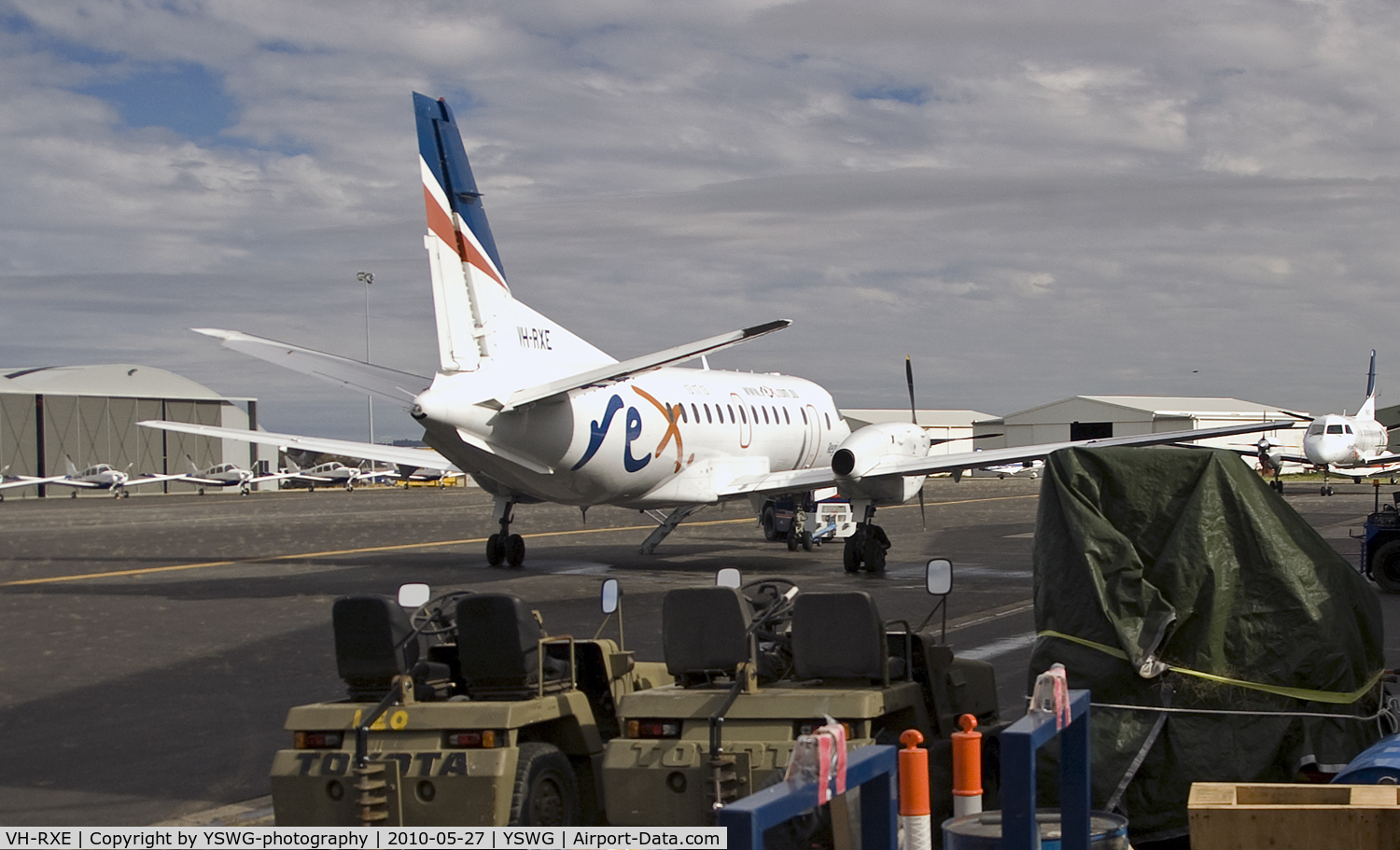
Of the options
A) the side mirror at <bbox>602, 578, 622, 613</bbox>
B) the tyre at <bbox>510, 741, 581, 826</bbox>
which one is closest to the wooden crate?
the tyre at <bbox>510, 741, 581, 826</bbox>

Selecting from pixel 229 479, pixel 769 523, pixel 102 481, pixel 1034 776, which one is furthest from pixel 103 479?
pixel 1034 776

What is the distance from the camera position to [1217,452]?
6457 millimetres

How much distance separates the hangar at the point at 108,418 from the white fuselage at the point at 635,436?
202ft

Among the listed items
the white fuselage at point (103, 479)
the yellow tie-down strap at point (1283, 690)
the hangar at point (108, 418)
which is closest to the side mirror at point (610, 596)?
the yellow tie-down strap at point (1283, 690)

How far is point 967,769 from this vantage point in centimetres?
405

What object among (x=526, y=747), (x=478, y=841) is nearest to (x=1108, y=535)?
(x=526, y=747)

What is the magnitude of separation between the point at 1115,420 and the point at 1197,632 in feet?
253

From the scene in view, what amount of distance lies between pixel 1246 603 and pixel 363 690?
13.8ft

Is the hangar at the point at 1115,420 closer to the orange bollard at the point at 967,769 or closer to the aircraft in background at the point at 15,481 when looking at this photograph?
the aircraft in background at the point at 15,481

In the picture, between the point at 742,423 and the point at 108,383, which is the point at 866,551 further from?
the point at 108,383

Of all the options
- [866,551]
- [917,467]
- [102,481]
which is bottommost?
[866,551]

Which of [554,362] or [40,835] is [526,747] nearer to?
[40,835]

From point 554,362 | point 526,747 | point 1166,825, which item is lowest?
point 1166,825

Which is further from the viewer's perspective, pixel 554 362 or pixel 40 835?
pixel 554 362
